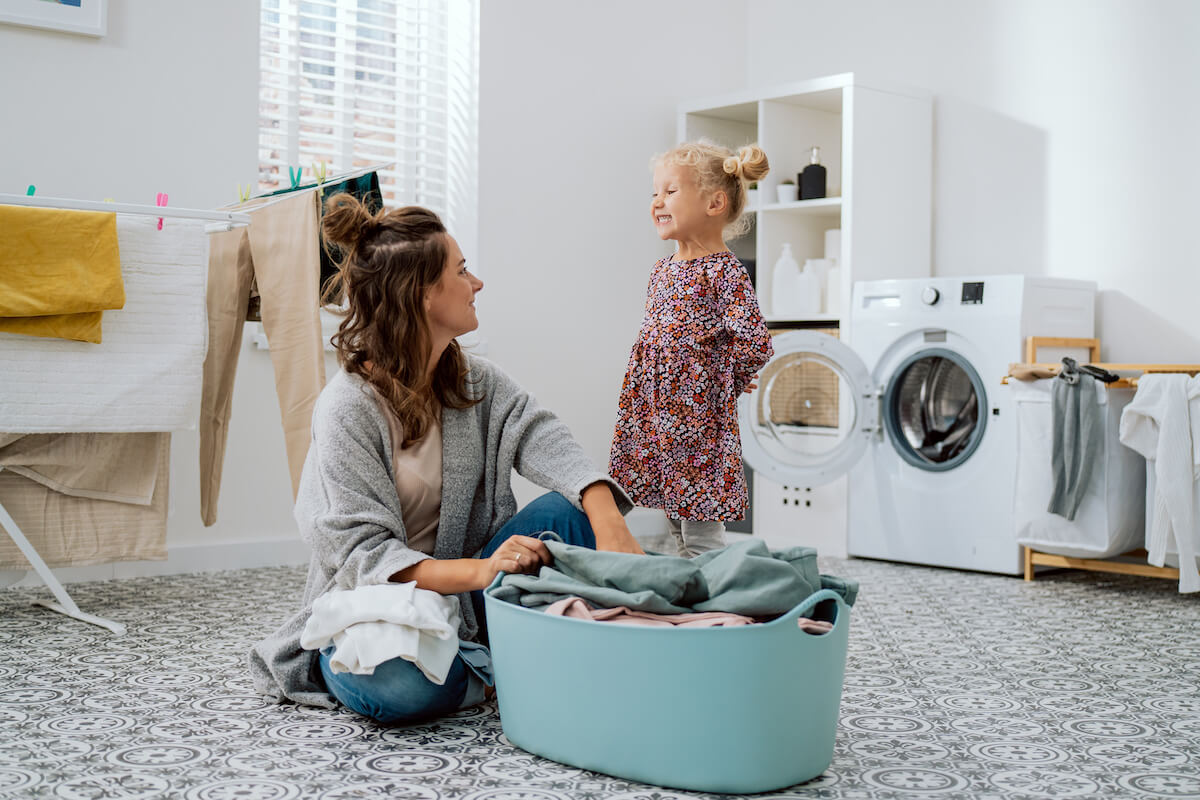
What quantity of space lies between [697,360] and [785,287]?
1.47m

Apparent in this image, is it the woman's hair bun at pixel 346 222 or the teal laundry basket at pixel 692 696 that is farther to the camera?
the woman's hair bun at pixel 346 222

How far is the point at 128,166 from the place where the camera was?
301 cm

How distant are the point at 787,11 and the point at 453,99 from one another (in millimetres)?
1373

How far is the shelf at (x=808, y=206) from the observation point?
369 centimetres

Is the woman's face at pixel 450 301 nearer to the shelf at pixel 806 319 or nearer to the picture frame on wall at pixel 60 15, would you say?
the picture frame on wall at pixel 60 15

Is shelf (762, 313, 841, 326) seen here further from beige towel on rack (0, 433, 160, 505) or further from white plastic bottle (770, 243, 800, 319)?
beige towel on rack (0, 433, 160, 505)

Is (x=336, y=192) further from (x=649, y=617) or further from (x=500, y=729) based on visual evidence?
(x=649, y=617)

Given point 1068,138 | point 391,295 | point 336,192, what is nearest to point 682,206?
point 336,192

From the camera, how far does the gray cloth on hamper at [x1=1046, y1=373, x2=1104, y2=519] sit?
9.72 ft

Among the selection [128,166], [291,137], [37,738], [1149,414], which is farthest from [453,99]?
[37,738]

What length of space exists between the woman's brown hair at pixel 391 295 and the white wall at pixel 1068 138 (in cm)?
239

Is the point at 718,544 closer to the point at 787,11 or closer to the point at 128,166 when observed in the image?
the point at 128,166

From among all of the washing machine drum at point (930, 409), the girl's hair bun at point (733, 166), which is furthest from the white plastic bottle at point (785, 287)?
the girl's hair bun at point (733, 166)

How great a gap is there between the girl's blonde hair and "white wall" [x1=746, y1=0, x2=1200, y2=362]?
60.8 inches
